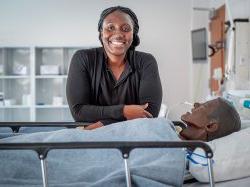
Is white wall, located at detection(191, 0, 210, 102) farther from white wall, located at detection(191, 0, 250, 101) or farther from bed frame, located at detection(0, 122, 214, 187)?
bed frame, located at detection(0, 122, 214, 187)

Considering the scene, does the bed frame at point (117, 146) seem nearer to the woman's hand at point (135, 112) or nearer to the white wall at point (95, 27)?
the woman's hand at point (135, 112)

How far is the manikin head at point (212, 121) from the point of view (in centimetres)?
136

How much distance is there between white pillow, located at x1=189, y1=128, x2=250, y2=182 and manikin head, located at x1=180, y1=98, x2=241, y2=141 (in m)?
0.10

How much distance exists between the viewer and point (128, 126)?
4.05 feet

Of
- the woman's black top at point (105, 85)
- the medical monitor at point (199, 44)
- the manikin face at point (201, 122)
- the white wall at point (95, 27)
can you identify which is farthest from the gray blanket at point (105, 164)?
the white wall at point (95, 27)

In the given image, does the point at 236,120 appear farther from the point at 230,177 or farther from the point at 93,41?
the point at 93,41

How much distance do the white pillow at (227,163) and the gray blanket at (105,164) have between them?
15 cm

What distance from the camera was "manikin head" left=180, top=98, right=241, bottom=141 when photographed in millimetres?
1364

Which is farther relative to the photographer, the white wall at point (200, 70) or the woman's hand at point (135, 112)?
the white wall at point (200, 70)

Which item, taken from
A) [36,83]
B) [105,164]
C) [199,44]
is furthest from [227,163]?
[36,83]

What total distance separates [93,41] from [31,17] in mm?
902

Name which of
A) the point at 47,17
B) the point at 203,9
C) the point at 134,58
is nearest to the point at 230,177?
the point at 134,58

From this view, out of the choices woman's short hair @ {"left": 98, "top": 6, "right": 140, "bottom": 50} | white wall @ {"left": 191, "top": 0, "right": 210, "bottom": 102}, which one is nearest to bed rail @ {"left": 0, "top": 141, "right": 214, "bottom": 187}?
woman's short hair @ {"left": 98, "top": 6, "right": 140, "bottom": 50}

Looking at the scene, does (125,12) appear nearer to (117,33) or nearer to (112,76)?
(117,33)
